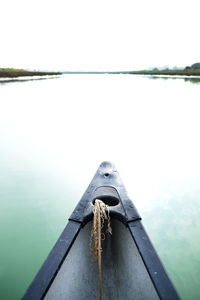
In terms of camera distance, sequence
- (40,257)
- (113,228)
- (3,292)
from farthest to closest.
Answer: (40,257) < (113,228) < (3,292)

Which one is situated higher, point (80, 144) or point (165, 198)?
point (80, 144)

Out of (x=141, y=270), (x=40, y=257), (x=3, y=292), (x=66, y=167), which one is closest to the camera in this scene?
(x=141, y=270)

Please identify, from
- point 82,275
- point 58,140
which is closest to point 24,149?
point 58,140

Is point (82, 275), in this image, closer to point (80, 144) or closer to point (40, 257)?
point (40, 257)

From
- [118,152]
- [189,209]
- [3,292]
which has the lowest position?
[3,292]

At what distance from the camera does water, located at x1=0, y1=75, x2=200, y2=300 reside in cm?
306

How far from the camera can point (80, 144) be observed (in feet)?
27.7

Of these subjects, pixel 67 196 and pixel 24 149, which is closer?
pixel 67 196

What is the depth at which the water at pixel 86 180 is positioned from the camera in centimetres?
306

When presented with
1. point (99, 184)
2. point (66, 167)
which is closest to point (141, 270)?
point (99, 184)

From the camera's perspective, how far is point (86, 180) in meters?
5.53

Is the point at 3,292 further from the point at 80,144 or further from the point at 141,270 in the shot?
the point at 80,144

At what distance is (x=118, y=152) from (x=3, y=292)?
6.03 m

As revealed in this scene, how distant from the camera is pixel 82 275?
229cm
